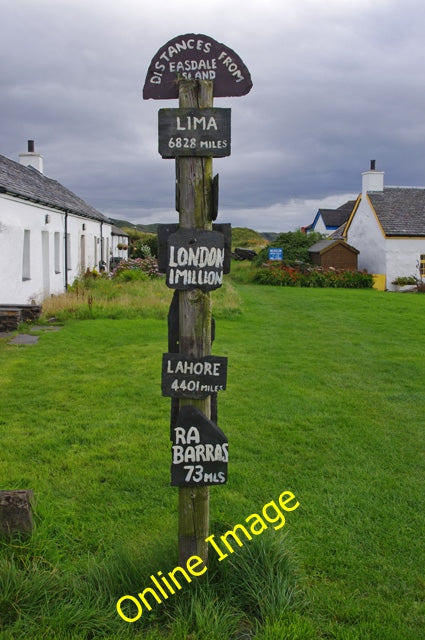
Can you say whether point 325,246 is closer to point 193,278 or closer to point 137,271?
point 137,271

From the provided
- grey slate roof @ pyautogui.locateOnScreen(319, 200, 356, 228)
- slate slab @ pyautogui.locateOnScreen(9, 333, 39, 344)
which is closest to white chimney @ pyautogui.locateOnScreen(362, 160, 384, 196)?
slate slab @ pyautogui.locateOnScreen(9, 333, 39, 344)

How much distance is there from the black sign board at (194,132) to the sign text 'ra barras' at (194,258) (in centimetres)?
47

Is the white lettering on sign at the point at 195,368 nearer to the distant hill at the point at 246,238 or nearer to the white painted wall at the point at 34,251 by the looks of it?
the white painted wall at the point at 34,251

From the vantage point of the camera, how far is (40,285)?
17891 mm

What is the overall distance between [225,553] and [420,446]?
10.6 feet

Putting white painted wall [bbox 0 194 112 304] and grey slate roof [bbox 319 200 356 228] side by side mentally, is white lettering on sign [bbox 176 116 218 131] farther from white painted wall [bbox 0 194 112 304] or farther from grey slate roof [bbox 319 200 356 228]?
grey slate roof [bbox 319 200 356 228]

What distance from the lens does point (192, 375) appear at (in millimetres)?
3443

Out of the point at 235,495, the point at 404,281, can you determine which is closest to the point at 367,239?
the point at 404,281

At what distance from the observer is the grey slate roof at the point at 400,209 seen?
94.1 feet

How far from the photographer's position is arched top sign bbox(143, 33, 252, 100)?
11.1 ft

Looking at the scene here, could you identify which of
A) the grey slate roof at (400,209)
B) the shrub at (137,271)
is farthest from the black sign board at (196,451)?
the grey slate roof at (400,209)

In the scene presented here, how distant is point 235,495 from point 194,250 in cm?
239

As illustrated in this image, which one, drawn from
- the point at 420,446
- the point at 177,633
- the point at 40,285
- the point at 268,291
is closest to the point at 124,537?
the point at 177,633

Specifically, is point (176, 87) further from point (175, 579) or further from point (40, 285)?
point (40, 285)
